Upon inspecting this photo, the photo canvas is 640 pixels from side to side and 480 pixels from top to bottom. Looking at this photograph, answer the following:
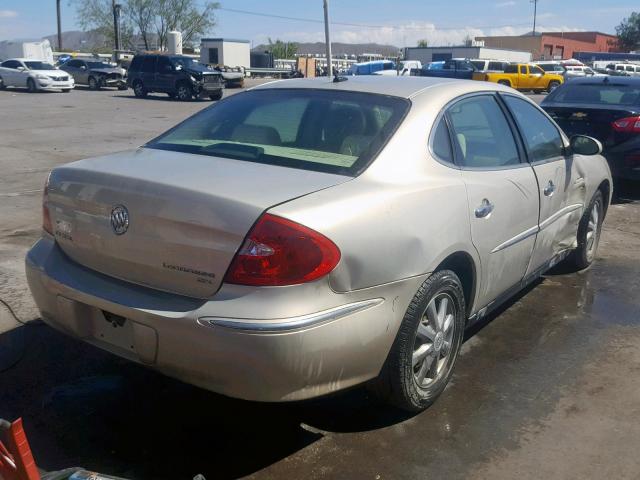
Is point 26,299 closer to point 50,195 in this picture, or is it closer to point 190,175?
point 50,195

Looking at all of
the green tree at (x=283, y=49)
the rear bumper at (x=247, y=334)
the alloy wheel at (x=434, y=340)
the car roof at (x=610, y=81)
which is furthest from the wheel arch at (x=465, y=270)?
the green tree at (x=283, y=49)

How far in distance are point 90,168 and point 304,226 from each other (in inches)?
45.2

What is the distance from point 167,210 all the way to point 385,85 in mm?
1607

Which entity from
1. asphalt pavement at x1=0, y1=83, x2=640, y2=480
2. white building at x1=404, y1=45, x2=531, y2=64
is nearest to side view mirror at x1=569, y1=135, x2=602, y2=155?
asphalt pavement at x1=0, y1=83, x2=640, y2=480

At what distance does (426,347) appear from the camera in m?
3.31

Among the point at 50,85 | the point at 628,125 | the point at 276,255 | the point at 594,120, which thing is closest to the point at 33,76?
the point at 50,85

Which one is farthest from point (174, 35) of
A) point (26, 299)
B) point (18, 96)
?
point (26, 299)

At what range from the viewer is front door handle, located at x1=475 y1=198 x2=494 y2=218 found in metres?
3.53

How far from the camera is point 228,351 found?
260cm

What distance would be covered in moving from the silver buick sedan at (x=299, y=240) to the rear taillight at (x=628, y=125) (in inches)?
194

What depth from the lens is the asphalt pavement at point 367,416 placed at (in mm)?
2968

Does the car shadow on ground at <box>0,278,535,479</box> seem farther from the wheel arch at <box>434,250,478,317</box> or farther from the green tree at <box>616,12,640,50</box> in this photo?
the green tree at <box>616,12,640,50</box>

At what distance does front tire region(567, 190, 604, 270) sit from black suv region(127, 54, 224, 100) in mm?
24933

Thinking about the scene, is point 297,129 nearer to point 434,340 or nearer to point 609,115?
point 434,340
